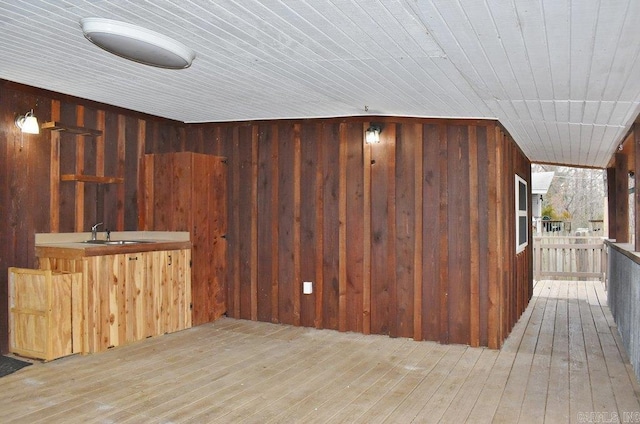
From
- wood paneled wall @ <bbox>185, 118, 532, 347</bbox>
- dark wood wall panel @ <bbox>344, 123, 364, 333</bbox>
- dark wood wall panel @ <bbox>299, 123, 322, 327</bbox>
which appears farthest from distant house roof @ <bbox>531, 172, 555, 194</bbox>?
dark wood wall panel @ <bbox>299, 123, 322, 327</bbox>

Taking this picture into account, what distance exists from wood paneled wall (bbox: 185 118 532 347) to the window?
0.24 metres

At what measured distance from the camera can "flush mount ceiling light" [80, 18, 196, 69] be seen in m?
2.71

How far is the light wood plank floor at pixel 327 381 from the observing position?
3.12 meters

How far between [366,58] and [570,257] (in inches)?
304

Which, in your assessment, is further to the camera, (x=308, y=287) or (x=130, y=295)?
(x=308, y=287)

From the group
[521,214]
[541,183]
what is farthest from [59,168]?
[541,183]

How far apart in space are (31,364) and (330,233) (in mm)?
3056

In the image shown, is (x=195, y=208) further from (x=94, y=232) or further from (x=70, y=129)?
(x=70, y=129)

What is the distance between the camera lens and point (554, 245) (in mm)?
9312

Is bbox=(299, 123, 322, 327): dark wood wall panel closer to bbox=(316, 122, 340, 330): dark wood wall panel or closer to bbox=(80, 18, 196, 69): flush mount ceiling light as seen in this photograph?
bbox=(316, 122, 340, 330): dark wood wall panel

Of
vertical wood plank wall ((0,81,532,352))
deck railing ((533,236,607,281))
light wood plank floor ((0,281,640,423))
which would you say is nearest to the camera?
light wood plank floor ((0,281,640,423))

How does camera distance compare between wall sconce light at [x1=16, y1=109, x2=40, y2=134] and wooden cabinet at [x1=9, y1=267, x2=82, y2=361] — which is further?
wall sconce light at [x1=16, y1=109, x2=40, y2=134]

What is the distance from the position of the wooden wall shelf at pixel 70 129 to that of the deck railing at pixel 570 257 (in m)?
7.93

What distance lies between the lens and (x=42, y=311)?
13.6ft
